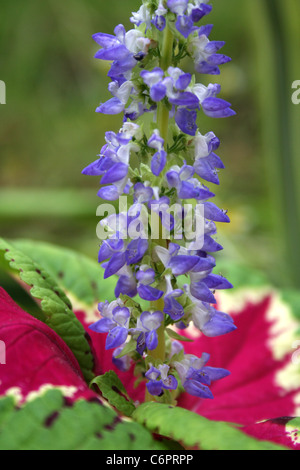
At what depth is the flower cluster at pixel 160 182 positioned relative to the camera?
0.55m

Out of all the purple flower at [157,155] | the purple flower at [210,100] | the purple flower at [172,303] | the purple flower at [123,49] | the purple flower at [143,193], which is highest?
the purple flower at [123,49]

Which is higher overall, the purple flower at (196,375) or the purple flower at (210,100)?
the purple flower at (210,100)

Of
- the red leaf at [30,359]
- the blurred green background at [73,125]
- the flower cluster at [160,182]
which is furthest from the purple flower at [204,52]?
the blurred green background at [73,125]

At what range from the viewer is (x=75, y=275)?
80 centimetres

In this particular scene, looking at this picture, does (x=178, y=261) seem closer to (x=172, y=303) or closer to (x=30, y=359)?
(x=172, y=303)

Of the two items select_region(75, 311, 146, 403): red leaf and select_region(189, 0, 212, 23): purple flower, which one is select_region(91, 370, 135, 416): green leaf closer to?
select_region(75, 311, 146, 403): red leaf

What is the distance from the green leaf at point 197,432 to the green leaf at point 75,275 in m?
0.31

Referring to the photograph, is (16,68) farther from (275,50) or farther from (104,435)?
(104,435)

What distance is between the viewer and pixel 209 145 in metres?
0.58

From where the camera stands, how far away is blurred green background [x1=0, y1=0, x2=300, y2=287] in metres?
2.11

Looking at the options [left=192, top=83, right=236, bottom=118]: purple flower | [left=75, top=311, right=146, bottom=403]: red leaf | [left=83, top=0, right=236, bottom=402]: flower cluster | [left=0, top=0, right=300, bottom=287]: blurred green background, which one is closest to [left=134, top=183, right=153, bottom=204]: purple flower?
[left=83, top=0, right=236, bottom=402]: flower cluster

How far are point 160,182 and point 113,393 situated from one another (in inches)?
8.5

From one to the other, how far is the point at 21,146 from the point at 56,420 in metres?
2.51

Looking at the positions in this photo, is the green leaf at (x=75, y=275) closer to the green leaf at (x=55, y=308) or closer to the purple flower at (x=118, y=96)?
the green leaf at (x=55, y=308)
